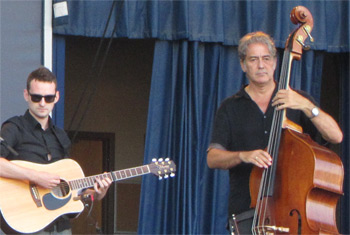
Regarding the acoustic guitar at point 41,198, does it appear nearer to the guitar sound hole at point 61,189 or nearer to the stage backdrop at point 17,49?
the guitar sound hole at point 61,189

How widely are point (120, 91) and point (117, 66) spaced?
1.01 feet

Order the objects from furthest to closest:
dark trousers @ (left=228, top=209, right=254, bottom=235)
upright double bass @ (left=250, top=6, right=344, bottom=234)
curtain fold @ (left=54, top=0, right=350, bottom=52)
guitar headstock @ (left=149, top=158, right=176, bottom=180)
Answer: curtain fold @ (left=54, top=0, right=350, bottom=52), guitar headstock @ (left=149, top=158, right=176, bottom=180), dark trousers @ (left=228, top=209, right=254, bottom=235), upright double bass @ (left=250, top=6, right=344, bottom=234)

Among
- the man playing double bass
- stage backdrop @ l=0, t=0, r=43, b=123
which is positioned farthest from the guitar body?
stage backdrop @ l=0, t=0, r=43, b=123

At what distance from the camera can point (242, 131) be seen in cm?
357

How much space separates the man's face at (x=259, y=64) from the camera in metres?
3.51

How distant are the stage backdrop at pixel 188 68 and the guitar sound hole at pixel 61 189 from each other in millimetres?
1389

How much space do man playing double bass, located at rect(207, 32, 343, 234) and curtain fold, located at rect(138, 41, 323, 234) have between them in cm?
175

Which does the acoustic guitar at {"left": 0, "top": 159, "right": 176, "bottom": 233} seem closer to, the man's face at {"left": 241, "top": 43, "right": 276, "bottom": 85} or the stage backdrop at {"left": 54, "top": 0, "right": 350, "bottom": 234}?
the man's face at {"left": 241, "top": 43, "right": 276, "bottom": 85}

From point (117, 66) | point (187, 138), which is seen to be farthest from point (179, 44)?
point (117, 66)

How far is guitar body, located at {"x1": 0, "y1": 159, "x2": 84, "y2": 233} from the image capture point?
3.79m

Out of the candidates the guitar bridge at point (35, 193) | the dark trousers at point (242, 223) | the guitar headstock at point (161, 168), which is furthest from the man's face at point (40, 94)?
the dark trousers at point (242, 223)

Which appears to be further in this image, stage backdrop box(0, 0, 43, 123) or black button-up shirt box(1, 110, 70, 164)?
stage backdrop box(0, 0, 43, 123)

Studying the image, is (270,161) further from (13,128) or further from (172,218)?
(172,218)

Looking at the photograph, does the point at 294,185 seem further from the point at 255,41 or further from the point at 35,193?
the point at 35,193
